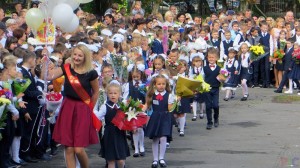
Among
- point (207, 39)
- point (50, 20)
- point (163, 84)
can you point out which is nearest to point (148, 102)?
point (163, 84)

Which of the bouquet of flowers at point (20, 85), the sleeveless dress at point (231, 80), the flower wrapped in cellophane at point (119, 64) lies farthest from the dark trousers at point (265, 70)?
the bouquet of flowers at point (20, 85)

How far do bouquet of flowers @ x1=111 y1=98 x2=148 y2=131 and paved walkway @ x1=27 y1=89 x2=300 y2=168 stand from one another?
48.3 inches

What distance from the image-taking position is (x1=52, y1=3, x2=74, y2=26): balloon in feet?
34.5

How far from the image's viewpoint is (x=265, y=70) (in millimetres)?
22594

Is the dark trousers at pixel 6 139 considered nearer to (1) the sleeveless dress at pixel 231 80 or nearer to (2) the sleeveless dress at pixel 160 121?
(2) the sleeveless dress at pixel 160 121

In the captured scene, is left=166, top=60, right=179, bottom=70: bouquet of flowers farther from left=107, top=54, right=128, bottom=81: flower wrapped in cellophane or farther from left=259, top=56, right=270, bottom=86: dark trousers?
left=259, top=56, right=270, bottom=86: dark trousers

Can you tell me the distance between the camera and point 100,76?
12.2m

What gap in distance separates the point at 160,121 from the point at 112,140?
49.6 inches

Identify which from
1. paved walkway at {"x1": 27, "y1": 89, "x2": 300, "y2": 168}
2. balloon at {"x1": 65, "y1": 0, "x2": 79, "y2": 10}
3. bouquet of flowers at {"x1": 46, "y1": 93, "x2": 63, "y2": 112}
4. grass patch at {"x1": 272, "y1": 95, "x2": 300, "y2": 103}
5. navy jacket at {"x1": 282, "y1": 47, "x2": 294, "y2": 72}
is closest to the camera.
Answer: balloon at {"x1": 65, "y1": 0, "x2": 79, "y2": 10}

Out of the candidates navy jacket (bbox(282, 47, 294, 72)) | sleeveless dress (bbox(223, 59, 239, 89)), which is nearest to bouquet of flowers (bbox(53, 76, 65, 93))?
sleeveless dress (bbox(223, 59, 239, 89))

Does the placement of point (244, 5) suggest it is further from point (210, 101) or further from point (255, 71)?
point (210, 101)

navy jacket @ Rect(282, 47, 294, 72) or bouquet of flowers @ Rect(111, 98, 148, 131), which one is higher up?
bouquet of flowers @ Rect(111, 98, 148, 131)

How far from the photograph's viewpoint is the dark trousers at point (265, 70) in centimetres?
2256

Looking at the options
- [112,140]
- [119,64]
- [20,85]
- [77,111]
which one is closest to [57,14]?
[20,85]
